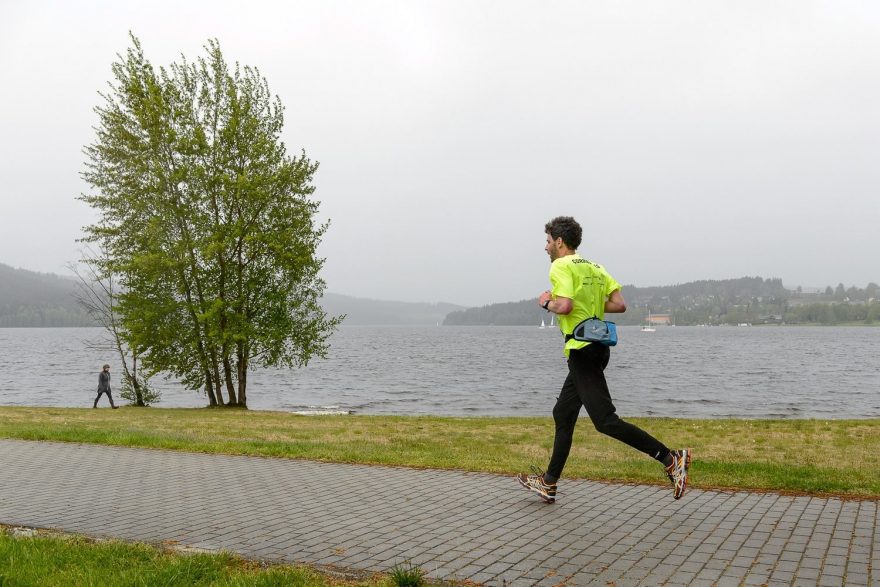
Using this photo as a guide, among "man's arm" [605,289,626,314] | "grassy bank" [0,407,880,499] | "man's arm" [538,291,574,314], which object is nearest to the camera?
"man's arm" [538,291,574,314]

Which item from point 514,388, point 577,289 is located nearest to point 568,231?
point 577,289

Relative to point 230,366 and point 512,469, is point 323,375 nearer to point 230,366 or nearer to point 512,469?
point 230,366

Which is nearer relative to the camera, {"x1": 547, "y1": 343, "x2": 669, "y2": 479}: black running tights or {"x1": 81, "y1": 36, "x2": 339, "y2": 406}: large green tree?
{"x1": 547, "y1": 343, "x2": 669, "y2": 479}: black running tights

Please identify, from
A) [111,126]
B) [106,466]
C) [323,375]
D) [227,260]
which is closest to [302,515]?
[106,466]

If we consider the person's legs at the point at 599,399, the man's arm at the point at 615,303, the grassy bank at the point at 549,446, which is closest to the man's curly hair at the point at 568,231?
the man's arm at the point at 615,303

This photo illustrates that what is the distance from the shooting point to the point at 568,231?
6387 mm

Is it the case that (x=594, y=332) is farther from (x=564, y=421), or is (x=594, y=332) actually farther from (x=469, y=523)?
(x=469, y=523)

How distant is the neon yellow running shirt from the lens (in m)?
6.07

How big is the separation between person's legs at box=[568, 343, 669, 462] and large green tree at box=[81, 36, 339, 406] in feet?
61.4

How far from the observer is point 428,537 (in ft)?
17.4

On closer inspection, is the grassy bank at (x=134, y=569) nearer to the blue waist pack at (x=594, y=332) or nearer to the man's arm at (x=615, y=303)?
the blue waist pack at (x=594, y=332)

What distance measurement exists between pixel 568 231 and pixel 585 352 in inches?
42.0

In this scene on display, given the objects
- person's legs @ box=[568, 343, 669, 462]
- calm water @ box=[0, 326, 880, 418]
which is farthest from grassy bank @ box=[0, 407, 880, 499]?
calm water @ box=[0, 326, 880, 418]

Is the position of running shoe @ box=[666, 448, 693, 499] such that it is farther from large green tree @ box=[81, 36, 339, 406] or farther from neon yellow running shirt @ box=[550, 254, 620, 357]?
large green tree @ box=[81, 36, 339, 406]
